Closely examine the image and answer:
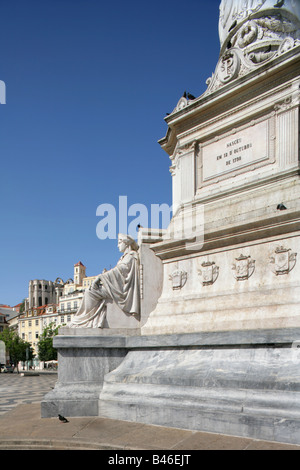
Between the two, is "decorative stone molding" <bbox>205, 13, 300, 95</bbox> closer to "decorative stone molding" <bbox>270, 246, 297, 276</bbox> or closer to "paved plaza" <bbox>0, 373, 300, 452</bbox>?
"decorative stone molding" <bbox>270, 246, 297, 276</bbox>

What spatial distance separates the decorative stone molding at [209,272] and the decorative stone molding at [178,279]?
47 centimetres

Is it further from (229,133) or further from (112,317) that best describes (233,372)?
(229,133)

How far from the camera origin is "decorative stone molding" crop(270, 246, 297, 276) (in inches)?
290

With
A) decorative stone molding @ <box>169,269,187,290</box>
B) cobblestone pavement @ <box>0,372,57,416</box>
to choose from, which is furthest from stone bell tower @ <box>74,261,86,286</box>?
decorative stone molding @ <box>169,269,187,290</box>

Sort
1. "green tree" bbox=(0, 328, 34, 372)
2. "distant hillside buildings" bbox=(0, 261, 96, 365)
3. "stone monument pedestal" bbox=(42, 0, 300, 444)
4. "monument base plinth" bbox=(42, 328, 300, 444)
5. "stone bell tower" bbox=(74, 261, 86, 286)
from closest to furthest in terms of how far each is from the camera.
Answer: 1. "monument base plinth" bbox=(42, 328, 300, 444)
2. "stone monument pedestal" bbox=(42, 0, 300, 444)
3. "green tree" bbox=(0, 328, 34, 372)
4. "distant hillside buildings" bbox=(0, 261, 96, 365)
5. "stone bell tower" bbox=(74, 261, 86, 286)

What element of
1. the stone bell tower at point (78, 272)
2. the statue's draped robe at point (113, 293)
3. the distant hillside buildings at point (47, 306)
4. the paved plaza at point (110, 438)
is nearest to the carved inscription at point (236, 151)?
the statue's draped robe at point (113, 293)

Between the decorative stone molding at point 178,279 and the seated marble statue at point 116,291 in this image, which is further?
the decorative stone molding at point 178,279

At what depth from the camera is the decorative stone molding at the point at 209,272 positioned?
27.8 ft

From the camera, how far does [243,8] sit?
38.5 feet

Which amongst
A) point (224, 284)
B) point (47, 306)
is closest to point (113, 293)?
point (224, 284)

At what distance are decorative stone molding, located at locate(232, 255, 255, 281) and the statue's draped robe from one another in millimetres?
2276

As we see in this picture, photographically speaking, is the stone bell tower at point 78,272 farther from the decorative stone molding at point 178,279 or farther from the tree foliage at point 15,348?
the decorative stone molding at point 178,279

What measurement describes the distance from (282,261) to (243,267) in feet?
2.59

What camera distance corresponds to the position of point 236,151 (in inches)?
378
